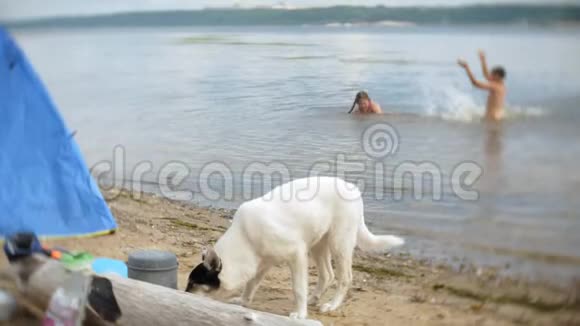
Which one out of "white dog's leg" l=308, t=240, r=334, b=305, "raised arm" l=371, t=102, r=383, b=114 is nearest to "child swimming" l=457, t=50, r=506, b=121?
"raised arm" l=371, t=102, r=383, b=114

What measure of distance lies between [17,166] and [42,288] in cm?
112

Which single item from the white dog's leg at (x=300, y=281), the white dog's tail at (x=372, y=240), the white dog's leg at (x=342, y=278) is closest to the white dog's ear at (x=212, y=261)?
the white dog's leg at (x=300, y=281)

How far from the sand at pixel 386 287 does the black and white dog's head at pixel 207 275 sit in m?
0.44

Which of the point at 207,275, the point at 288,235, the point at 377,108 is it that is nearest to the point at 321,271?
the point at 288,235

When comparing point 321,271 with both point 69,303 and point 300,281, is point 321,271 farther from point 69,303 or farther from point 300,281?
point 69,303

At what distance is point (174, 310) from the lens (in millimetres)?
3566

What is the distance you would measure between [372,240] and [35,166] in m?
2.10

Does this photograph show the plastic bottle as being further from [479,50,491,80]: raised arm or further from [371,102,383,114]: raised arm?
[479,50,491,80]: raised arm

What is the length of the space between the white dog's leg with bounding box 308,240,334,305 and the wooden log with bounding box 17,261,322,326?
0.61m

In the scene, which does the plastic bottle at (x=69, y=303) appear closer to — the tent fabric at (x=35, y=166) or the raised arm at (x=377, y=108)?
the tent fabric at (x=35, y=166)

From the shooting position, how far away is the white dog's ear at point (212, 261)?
12.5 ft

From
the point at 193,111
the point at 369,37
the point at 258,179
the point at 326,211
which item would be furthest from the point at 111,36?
the point at 326,211

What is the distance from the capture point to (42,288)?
390 centimetres

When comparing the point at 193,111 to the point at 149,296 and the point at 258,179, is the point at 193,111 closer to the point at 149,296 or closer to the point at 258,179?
the point at 258,179
